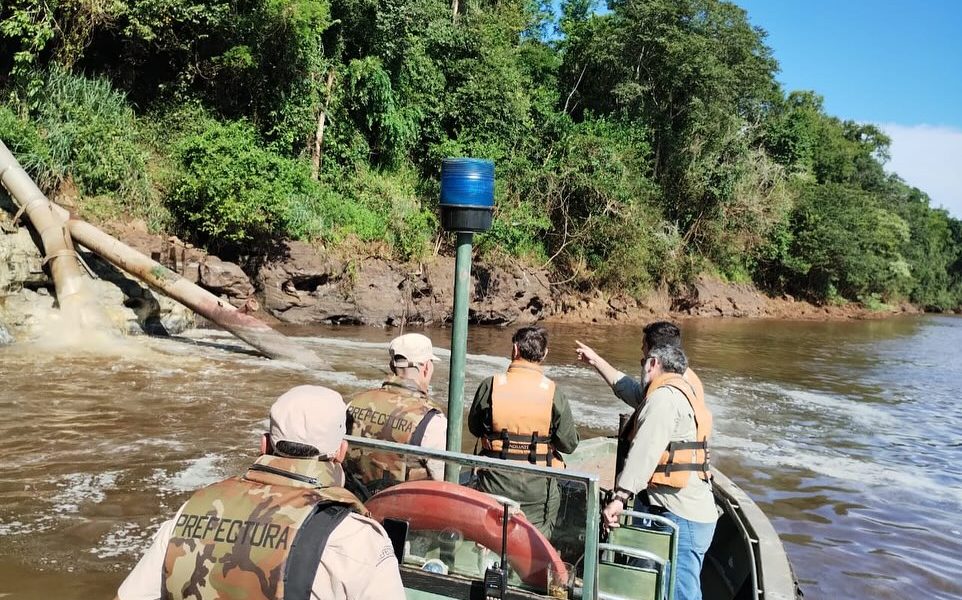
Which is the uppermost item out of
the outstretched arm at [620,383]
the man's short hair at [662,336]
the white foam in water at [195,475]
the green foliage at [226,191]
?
the green foliage at [226,191]

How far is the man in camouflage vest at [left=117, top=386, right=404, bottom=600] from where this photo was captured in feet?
6.55

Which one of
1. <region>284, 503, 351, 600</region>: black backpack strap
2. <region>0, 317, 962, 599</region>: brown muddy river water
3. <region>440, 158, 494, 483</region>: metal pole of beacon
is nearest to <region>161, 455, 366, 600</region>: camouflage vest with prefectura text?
<region>284, 503, 351, 600</region>: black backpack strap

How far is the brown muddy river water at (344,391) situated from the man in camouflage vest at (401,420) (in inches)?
83.9

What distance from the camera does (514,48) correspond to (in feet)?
95.1

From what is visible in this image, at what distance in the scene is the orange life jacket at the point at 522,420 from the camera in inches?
160

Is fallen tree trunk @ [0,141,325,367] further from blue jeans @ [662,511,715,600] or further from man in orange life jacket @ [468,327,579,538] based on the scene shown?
blue jeans @ [662,511,715,600]

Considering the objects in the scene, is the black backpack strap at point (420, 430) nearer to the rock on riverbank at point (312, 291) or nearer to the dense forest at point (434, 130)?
the rock on riverbank at point (312, 291)

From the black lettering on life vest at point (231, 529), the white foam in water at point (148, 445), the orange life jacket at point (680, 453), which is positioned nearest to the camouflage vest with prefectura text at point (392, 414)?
the orange life jacket at point (680, 453)

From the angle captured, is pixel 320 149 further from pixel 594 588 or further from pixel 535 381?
pixel 594 588

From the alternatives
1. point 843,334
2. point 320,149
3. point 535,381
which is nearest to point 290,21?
point 320,149

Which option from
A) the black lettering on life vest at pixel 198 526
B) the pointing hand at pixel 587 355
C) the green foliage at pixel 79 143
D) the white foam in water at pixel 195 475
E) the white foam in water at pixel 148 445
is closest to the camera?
the black lettering on life vest at pixel 198 526

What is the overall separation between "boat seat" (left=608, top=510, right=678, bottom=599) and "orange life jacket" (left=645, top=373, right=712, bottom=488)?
0.19 m

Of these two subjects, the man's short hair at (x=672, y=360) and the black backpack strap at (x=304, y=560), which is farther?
the man's short hair at (x=672, y=360)

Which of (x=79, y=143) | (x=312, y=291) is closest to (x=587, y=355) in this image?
(x=312, y=291)
